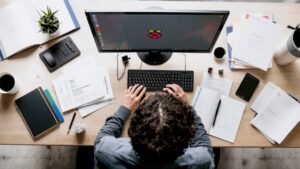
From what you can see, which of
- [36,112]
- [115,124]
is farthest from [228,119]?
[36,112]

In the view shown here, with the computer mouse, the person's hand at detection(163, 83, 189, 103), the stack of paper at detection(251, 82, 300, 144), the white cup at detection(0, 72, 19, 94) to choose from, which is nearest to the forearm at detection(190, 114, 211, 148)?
the person's hand at detection(163, 83, 189, 103)

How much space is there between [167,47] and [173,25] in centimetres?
21

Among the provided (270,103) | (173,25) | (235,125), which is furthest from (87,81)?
(270,103)

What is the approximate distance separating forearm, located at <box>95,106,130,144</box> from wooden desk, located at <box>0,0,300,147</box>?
5 cm

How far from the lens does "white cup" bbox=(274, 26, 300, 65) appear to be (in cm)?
140

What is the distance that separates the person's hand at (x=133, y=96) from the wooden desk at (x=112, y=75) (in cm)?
4

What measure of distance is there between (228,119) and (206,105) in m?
0.12

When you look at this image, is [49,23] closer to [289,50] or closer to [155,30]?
[155,30]

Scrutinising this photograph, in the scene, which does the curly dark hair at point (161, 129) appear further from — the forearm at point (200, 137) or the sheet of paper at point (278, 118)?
the sheet of paper at point (278, 118)

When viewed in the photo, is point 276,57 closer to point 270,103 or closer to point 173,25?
point 270,103

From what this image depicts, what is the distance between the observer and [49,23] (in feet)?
4.79

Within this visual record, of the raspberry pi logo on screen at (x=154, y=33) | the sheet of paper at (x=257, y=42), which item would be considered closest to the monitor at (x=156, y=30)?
the raspberry pi logo on screen at (x=154, y=33)

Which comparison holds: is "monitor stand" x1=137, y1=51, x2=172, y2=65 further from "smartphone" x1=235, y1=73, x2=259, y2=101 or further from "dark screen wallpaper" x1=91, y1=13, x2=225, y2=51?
"smartphone" x1=235, y1=73, x2=259, y2=101

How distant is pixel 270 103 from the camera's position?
1433mm
